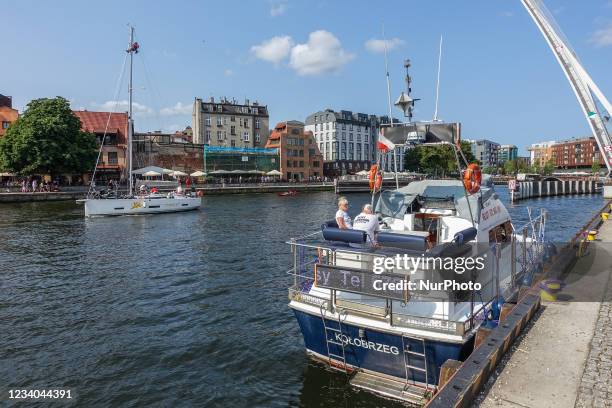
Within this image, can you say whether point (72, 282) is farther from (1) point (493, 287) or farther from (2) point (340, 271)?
(1) point (493, 287)

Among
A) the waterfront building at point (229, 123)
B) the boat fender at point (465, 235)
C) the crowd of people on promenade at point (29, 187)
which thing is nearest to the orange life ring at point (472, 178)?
the boat fender at point (465, 235)

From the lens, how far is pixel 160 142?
85750 mm

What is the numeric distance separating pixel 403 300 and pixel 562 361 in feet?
8.65

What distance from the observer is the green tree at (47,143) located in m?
57.2

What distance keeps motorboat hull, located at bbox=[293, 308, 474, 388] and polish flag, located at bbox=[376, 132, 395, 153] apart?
4.61 meters

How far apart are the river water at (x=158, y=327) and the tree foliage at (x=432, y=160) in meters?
83.7

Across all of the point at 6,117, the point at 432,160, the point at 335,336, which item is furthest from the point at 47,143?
the point at 432,160

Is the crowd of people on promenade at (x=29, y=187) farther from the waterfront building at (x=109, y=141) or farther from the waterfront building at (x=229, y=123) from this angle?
the waterfront building at (x=229, y=123)

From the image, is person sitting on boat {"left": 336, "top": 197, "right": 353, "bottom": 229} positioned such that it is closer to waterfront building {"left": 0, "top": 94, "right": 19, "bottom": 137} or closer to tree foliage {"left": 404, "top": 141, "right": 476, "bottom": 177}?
waterfront building {"left": 0, "top": 94, "right": 19, "bottom": 137}

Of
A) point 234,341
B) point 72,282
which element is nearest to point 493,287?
point 234,341

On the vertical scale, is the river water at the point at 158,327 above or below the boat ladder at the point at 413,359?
below

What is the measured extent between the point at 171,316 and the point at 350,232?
24.2ft

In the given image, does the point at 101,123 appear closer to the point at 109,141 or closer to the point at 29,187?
the point at 109,141

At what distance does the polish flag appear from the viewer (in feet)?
34.3
